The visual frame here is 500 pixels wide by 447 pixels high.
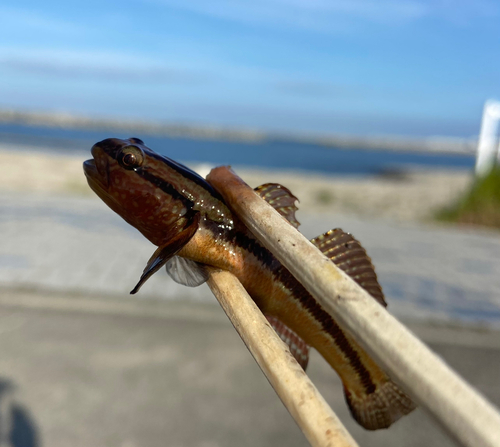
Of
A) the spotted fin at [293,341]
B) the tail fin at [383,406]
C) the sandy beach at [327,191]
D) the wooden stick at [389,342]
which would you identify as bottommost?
the sandy beach at [327,191]

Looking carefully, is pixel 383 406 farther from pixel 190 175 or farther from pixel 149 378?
pixel 149 378

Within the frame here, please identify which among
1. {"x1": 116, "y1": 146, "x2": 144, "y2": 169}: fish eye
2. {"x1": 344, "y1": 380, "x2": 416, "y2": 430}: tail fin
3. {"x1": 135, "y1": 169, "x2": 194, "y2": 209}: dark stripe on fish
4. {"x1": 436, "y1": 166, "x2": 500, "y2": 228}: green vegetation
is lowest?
{"x1": 436, "y1": 166, "x2": 500, "y2": 228}: green vegetation

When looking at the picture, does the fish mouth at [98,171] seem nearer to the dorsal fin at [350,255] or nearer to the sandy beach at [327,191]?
the dorsal fin at [350,255]

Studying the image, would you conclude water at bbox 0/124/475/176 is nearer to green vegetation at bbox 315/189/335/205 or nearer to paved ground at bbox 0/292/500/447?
green vegetation at bbox 315/189/335/205

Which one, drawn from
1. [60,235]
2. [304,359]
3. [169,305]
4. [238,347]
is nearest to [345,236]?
[304,359]

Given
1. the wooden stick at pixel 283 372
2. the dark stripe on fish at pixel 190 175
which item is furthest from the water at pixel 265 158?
the wooden stick at pixel 283 372

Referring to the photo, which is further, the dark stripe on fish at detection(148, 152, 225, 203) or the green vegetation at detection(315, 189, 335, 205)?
the green vegetation at detection(315, 189, 335, 205)

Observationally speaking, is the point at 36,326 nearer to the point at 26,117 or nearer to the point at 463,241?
the point at 463,241

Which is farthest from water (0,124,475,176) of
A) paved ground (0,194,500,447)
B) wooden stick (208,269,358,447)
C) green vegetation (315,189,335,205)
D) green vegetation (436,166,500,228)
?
wooden stick (208,269,358,447)
